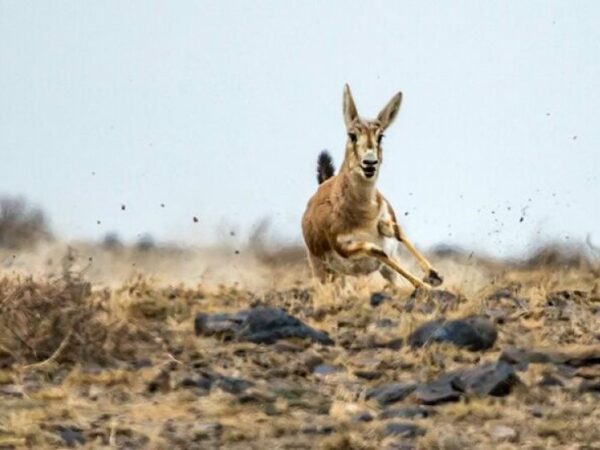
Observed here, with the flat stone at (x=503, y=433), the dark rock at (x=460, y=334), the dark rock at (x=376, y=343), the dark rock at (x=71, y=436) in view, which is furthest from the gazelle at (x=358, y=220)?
the dark rock at (x=71, y=436)

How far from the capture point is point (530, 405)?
9.23 metres

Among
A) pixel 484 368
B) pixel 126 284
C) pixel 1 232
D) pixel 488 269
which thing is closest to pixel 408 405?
pixel 484 368

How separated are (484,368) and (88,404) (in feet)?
8.12

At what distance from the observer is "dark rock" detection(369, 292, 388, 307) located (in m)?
12.9

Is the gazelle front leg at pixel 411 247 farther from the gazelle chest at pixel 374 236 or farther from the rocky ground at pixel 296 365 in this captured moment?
the rocky ground at pixel 296 365

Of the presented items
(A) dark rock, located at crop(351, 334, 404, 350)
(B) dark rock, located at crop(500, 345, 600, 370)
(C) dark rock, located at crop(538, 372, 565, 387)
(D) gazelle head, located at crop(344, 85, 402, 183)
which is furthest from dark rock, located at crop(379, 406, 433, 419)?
(D) gazelle head, located at crop(344, 85, 402, 183)

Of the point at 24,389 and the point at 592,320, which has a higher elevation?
the point at 592,320

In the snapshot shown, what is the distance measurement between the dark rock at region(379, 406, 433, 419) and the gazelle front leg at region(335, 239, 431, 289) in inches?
229

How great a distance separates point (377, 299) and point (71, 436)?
5.10 metres

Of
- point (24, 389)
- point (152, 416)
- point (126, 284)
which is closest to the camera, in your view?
point (152, 416)

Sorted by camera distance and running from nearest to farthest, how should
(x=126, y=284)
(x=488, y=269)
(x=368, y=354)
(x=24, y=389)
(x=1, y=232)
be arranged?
(x=24, y=389)
(x=368, y=354)
(x=126, y=284)
(x=488, y=269)
(x=1, y=232)

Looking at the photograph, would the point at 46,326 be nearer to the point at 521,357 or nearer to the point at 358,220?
the point at 521,357

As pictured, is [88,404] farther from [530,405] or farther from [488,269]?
[488,269]

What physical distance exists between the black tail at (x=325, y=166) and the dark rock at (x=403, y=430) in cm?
1044
